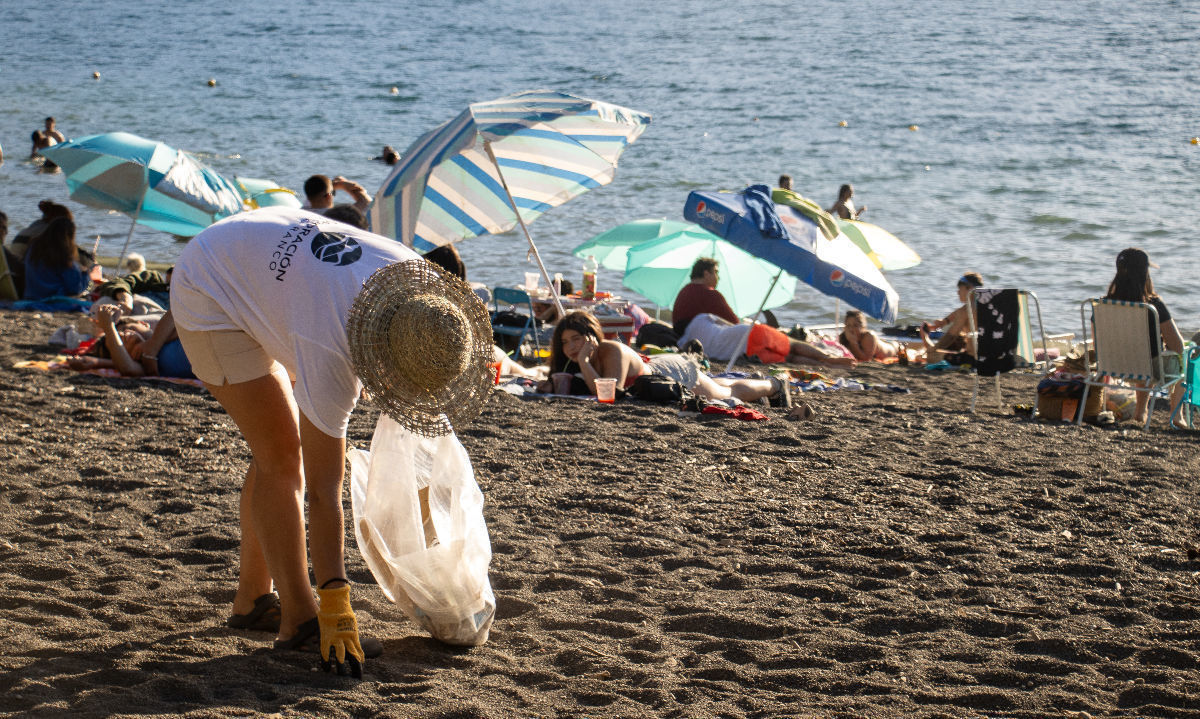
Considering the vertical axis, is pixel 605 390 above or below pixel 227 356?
below

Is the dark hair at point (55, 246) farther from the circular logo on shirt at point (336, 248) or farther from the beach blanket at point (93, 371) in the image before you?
the circular logo on shirt at point (336, 248)

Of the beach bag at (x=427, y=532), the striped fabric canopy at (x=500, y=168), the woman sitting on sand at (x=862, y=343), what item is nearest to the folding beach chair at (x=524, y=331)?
the striped fabric canopy at (x=500, y=168)

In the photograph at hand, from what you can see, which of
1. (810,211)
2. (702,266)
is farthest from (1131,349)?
(702,266)

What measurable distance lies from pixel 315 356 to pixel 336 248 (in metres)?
0.29

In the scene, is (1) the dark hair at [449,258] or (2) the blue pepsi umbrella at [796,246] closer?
(1) the dark hair at [449,258]

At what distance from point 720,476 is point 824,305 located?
27.5 feet

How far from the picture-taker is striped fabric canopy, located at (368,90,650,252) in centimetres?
720

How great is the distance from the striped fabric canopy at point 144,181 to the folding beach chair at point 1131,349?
23.2 feet

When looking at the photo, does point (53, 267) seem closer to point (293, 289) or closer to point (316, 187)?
point (316, 187)

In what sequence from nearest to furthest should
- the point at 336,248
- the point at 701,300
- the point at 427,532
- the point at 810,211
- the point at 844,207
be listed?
the point at 336,248 → the point at 427,532 → the point at 810,211 → the point at 701,300 → the point at 844,207

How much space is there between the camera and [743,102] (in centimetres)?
3022

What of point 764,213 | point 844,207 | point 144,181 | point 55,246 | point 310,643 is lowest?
point 310,643

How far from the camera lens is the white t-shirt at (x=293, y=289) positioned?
104 inches

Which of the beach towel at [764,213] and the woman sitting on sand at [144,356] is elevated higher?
the beach towel at [764,213]
